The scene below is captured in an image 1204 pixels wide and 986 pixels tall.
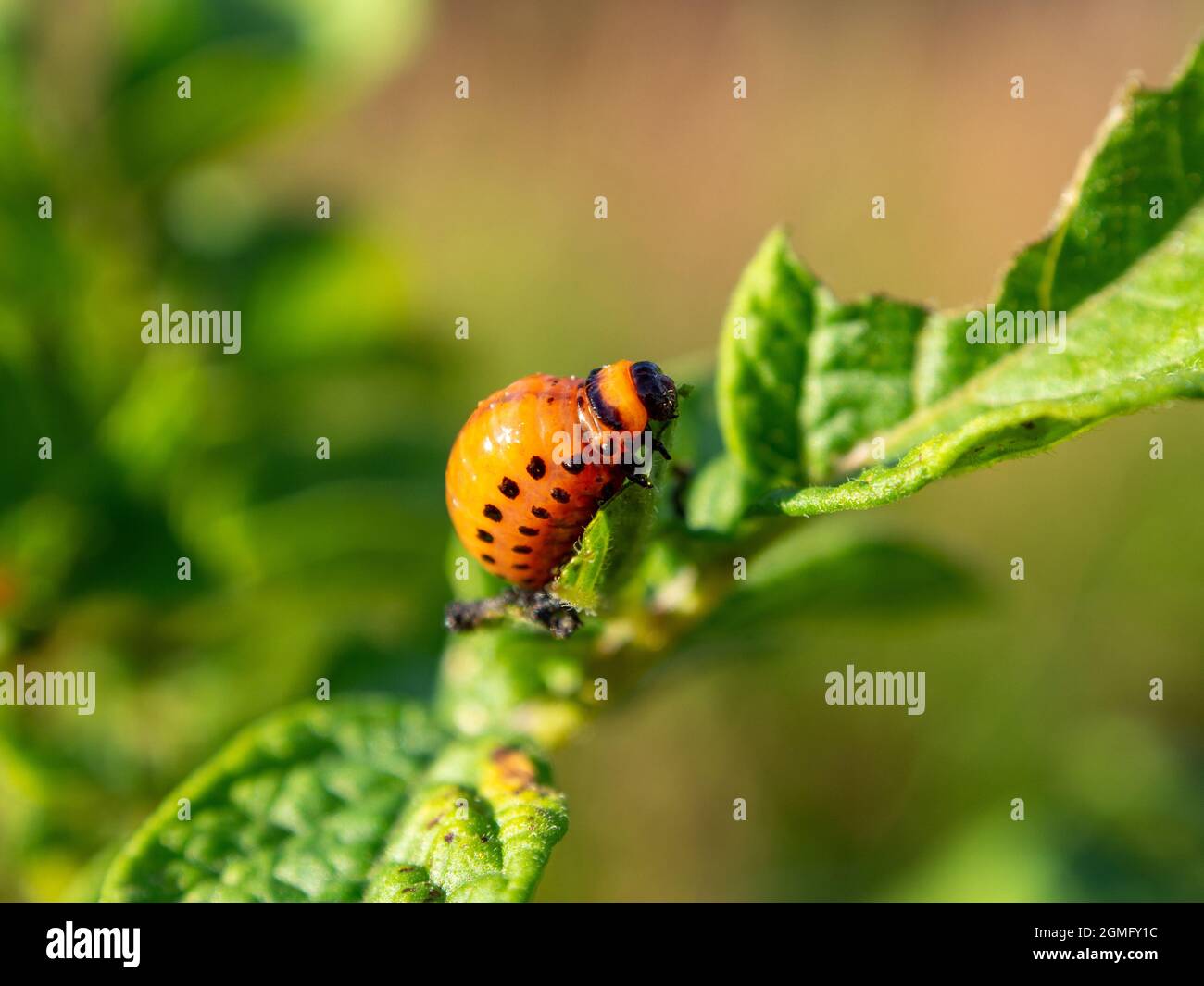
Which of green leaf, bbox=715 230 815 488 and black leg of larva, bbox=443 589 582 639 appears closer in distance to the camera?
black leg of larva, bbox=443 589 582 639

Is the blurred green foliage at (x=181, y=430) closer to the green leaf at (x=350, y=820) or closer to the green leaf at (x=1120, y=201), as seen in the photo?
the green leaf at (x=350, y=820)

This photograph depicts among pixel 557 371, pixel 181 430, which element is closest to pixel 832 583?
pixel 181 430

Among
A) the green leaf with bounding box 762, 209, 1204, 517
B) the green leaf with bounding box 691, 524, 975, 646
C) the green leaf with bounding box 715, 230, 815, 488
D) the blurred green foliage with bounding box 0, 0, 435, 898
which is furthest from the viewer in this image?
the blurred green foliage with bounding box 0, 0, 435, 898

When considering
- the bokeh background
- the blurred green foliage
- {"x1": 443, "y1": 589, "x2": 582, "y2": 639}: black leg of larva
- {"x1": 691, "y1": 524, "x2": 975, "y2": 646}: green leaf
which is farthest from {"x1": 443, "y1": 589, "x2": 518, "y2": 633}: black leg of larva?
the blurred green foliage

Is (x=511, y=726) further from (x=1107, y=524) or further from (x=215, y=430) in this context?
(x=1107, y=524)

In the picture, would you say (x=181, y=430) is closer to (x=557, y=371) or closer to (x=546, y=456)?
(x=546, y=456)

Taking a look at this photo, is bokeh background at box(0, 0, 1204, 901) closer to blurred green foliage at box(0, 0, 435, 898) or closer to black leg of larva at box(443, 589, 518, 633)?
blurred green foliage at box(0, 0, 435, 898)
